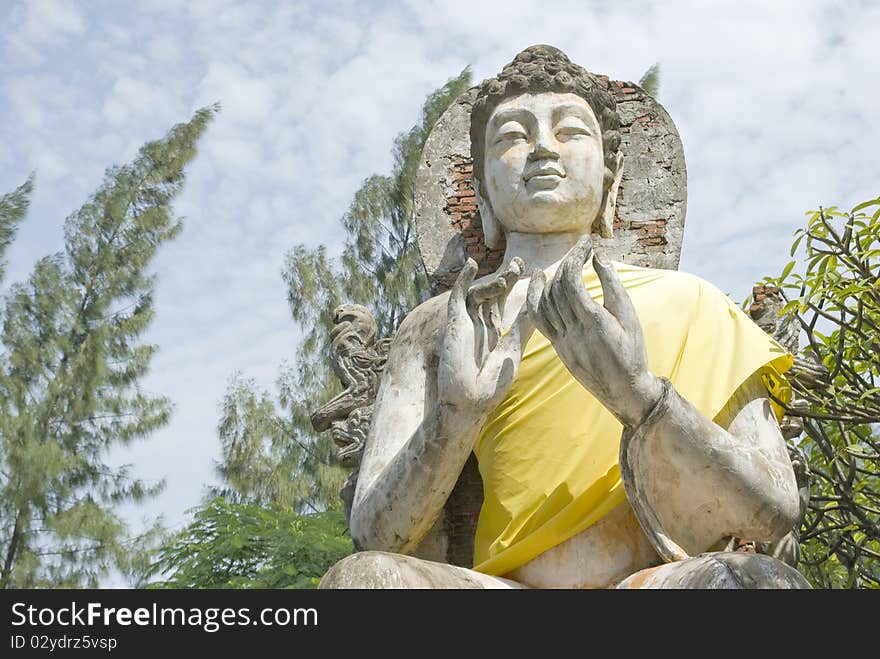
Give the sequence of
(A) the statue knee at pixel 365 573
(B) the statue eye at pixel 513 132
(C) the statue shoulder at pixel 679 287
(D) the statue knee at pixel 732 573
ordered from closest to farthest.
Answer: (D) the statue knee at pixel 732 573 → (A) the statue knee at pixel 365 573 → (C) the statue shoulder at pixel 679 287 → (B) the statue eye at pixel 513 132

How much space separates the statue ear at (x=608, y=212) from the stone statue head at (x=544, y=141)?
1.6 inches

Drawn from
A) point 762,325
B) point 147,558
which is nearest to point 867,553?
point 762,325

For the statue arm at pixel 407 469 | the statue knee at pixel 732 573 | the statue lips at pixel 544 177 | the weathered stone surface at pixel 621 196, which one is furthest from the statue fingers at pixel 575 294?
the weathered stone surface at pixel 621 196

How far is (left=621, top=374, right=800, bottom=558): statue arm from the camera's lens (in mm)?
4020

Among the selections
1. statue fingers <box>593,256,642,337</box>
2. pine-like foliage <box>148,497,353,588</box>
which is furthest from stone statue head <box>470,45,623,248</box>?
pine-like foliage <box>148,497,353,588</box>

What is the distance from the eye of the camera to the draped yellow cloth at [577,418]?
4301 mm

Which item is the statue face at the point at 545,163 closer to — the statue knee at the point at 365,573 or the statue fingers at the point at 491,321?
the statue fingers at the point at 491,321

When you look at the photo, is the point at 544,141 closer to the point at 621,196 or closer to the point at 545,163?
the point at 545,163

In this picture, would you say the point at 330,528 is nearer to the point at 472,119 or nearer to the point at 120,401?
the point at 120,401

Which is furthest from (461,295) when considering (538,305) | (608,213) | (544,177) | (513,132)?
(608,213)

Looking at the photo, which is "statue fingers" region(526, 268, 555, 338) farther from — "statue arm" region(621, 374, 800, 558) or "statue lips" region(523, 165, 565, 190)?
"statue lips" region(523, 165, 565, 190)

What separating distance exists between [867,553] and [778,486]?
1.98 meters
